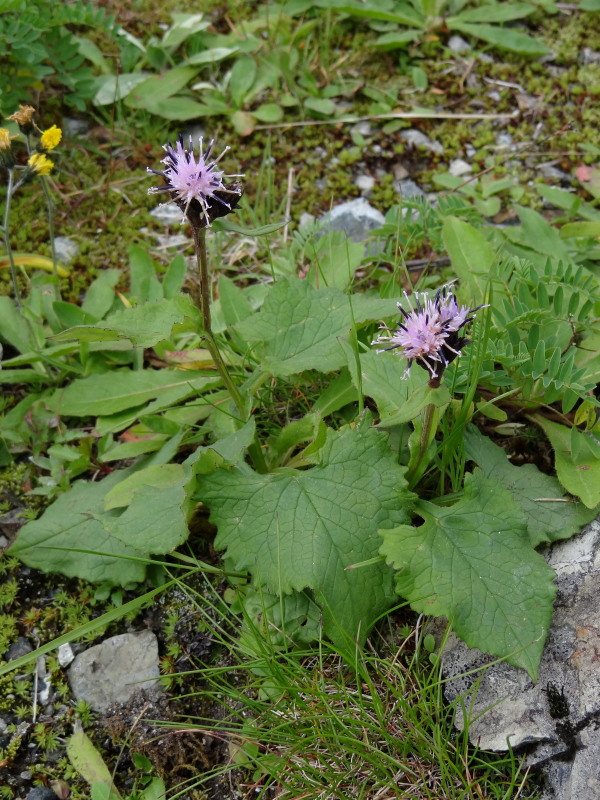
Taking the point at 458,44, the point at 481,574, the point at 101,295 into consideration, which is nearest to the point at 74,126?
the point at 101,295

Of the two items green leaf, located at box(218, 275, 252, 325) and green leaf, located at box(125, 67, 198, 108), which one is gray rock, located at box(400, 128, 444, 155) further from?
green leaf, located at box(218, 275, 252, 325)

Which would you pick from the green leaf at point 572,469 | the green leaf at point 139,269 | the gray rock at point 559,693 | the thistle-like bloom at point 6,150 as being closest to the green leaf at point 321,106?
the green leaf at point 139,269

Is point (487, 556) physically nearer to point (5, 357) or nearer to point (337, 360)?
point (337, 360)

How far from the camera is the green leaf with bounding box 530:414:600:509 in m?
2.38

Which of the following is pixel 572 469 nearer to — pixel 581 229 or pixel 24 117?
pixel 581 229

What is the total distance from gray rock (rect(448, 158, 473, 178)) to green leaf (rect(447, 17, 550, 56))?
880 mm

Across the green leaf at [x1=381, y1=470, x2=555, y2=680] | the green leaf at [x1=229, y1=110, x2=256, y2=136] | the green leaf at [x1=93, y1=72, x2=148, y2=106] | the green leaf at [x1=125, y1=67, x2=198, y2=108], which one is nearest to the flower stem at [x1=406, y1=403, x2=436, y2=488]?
the green leaf at [x1=381, y1=470, x2=555, y2=680]

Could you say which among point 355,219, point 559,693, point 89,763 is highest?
point 355,219

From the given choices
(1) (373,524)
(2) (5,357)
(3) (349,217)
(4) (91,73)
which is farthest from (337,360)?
(4) (91,73)

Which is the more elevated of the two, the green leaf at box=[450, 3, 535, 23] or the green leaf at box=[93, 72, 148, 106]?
the green leaf at box=[450, 3, 535, 23]

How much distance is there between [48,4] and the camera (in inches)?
155

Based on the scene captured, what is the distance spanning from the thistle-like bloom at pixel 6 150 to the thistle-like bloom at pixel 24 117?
0.07 metres

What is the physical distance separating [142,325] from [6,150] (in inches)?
48.8

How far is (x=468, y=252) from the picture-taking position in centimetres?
310
